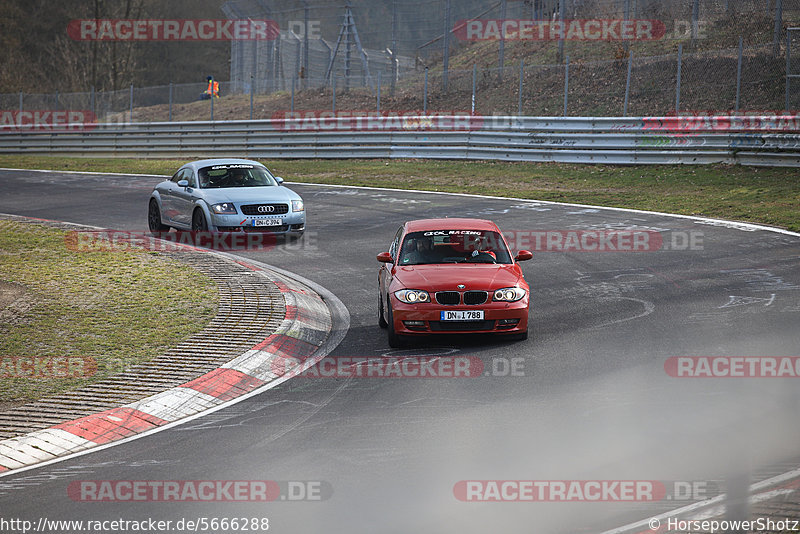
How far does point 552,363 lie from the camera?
970 cm

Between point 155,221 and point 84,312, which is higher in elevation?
point 155,221

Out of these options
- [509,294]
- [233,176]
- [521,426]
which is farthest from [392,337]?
[233,176]

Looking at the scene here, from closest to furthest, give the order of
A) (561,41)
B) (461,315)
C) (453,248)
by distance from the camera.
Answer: (461,315), (453,248), (561,41)

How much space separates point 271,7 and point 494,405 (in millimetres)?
40859

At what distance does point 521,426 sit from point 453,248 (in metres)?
4.41

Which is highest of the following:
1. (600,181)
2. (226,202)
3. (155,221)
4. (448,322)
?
(600,181)

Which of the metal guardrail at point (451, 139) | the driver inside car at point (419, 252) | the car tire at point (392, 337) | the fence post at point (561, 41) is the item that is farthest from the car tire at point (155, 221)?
the fence post at point (561, 41)

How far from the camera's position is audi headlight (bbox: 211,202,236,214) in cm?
1786

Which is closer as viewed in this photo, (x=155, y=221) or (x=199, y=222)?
(x=199, y=222)

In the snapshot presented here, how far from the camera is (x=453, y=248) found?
11.7 metres

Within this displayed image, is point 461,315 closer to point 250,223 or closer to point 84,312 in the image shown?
point 84,312

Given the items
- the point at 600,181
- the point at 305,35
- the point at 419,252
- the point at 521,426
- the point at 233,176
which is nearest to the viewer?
the point at 521,426

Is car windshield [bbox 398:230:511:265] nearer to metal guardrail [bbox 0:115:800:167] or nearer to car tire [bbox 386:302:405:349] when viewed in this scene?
car tire [bbox 386:302:405:349]

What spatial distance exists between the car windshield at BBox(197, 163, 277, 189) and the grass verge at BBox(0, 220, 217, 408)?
287cm
